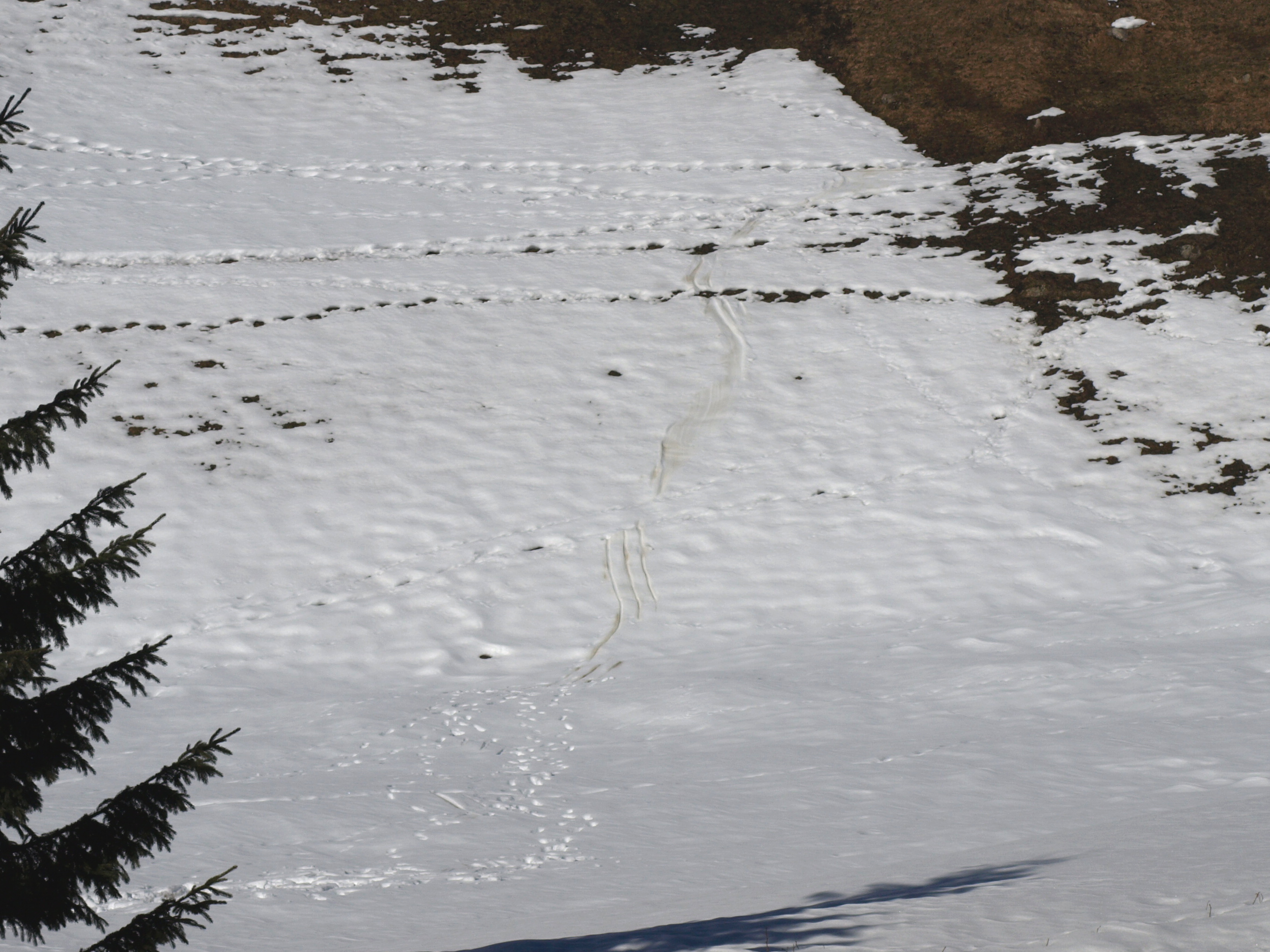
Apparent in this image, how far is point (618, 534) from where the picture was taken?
10.1 metres

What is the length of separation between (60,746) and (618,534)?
7.44 metres

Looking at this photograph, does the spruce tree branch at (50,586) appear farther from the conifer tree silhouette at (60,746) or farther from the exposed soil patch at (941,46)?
the exposed soil patch at (941,46)

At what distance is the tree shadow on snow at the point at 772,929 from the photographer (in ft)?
12.8

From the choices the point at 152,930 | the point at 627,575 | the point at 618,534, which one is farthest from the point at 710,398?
the point at 152,930

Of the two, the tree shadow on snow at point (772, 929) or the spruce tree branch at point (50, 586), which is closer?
the spruce tree branch at point (50, 586)

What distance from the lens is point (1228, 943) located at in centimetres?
355

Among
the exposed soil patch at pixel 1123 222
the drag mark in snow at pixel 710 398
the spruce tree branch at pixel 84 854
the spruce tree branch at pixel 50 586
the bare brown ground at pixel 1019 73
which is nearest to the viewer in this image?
the spruce tree branch at pixel 84 854

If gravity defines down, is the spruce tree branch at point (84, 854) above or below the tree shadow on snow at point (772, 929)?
above

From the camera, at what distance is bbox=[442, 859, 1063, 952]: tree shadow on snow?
3906 mm

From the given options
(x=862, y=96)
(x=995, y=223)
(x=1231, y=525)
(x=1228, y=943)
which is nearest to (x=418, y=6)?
(x=862, y=96)

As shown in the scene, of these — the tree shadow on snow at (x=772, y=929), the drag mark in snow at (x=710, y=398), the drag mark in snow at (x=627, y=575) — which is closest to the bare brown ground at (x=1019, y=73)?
the drag mark in snow at (x=710, y=398)

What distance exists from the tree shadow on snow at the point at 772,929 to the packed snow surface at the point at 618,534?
3 centimetres

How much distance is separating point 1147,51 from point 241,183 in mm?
13799

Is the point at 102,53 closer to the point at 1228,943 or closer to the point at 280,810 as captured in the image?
the point at 280,810
